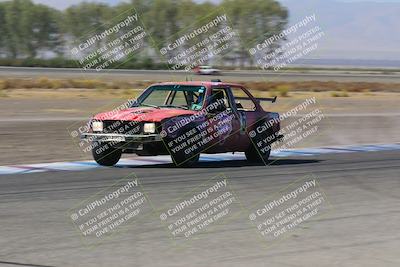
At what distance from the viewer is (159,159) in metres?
15.3

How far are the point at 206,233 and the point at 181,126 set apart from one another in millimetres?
5125

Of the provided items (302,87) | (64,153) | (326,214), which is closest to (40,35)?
(302,87)

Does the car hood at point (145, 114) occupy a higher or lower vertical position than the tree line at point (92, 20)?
lower

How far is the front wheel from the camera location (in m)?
14.9

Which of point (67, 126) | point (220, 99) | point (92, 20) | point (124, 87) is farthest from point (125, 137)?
point (92, 20)

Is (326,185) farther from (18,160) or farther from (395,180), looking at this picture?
(18,160)

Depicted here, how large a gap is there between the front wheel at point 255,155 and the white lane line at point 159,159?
793 millimetres

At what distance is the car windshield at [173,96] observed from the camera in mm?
13875

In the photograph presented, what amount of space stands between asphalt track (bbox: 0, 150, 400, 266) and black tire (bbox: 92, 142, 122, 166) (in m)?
0.47

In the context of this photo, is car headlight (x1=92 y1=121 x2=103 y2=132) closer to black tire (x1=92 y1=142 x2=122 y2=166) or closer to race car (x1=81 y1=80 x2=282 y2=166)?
race car (x1=81 y1=80 x2=282 y2=166)

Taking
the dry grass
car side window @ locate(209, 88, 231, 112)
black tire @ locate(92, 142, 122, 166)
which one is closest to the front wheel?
car side window @ locate(209, 88, 231, 112)

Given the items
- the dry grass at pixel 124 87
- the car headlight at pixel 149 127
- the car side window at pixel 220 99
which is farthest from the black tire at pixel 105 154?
the dry grass at pixel 124 87

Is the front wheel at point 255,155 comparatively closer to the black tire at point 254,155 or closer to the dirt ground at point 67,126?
the black tire at point 254,155

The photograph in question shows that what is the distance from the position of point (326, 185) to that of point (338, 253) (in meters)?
4.80
